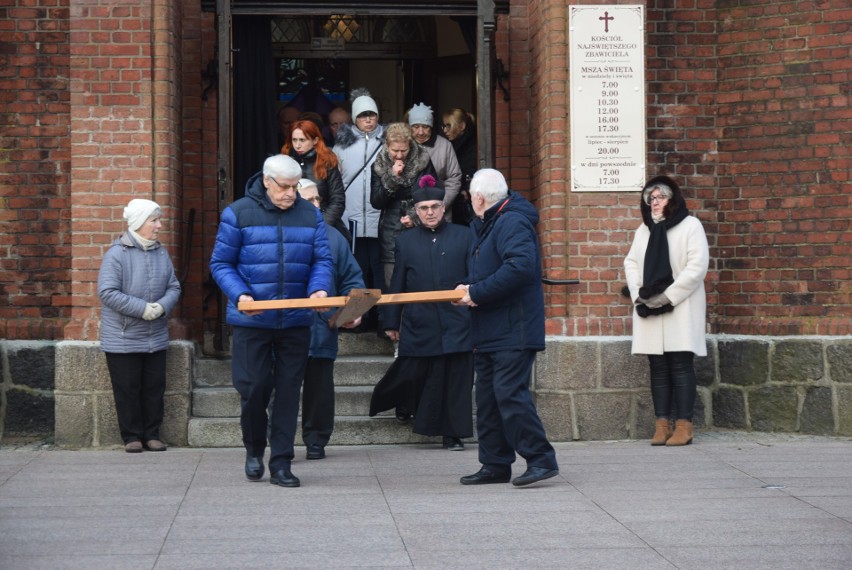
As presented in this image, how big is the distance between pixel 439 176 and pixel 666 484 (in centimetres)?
360

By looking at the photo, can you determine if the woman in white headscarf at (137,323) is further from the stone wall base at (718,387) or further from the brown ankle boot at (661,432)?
the brown ankle boot at (661,432)

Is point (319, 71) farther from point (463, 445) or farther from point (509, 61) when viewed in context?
point (463, 445)

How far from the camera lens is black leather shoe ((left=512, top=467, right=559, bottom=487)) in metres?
7.24

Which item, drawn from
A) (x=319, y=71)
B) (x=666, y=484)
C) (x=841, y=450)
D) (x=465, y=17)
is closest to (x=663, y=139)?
(x=465, y=17)

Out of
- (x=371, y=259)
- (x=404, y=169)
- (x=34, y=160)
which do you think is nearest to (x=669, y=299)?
(x=404, y=169)

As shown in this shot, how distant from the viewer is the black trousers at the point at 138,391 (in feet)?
29.2

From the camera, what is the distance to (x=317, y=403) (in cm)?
862

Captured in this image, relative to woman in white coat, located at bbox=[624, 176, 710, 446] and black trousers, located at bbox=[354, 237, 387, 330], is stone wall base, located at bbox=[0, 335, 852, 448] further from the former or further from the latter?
black trousers, located at bbox=[354, 237, 387, 330]

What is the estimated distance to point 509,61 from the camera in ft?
34.2

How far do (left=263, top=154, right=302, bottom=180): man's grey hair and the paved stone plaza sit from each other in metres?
1.76

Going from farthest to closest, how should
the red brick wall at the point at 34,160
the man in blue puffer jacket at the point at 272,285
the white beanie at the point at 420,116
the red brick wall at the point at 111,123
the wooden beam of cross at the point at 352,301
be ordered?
the white beanie at the point at 420,116 → the red brick wall at the point at 34,160 → the red brick wall at the point at 111,123 → the man in blue puffer jacket at the point at 272,285 → the wooden beam of cross at the point at 352,301

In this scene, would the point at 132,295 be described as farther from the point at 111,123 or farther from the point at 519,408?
the point at 519,408

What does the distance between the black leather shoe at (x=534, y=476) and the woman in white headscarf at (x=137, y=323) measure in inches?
113

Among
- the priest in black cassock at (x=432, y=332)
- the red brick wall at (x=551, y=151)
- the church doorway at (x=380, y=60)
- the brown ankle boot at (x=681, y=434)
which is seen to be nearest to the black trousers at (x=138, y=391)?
the red brick wall at (x=551, y=151)
